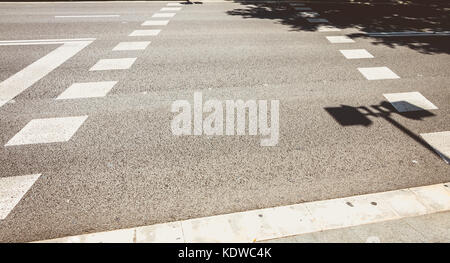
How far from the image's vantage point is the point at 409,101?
5.99m

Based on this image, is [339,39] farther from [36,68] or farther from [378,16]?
[36,68]

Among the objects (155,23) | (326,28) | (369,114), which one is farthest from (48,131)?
(326,28)

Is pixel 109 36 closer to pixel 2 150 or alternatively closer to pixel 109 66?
pixel 109 66

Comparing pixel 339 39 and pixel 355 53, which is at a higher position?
pixel 339 39

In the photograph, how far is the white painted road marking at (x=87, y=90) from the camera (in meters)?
5.98

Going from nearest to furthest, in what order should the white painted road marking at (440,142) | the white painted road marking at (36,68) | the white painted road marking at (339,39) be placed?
1. the white painted road marking at (440,142)
2. the white painted road marking at (36,68)
3. the white painted road marking at (339,39)

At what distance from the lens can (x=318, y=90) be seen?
6.36 m

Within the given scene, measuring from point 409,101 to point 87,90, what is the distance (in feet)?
22.5

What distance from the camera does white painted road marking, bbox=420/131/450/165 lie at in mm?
4543

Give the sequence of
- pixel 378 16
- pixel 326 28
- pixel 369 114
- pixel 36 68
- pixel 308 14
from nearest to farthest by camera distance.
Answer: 1. pixel 369 114
2. pixel 36 68
3. pixel 326 28
4. pixel 378 16
5. pixel 308 14

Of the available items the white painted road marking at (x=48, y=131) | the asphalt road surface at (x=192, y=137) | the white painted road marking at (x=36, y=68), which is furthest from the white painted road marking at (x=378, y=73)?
the white painted road marking at (x=36, y=68)

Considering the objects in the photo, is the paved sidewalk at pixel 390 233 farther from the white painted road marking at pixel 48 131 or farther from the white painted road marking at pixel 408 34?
the white painted road marking at pixel 408 34

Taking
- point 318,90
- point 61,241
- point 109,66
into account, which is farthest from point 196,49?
point 61,241

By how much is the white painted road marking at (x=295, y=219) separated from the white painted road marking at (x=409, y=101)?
2.40m
